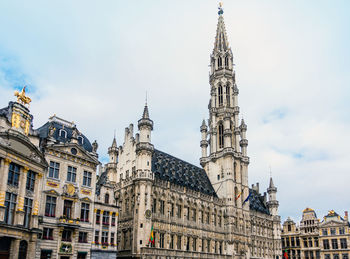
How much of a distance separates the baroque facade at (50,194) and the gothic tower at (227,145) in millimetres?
35235

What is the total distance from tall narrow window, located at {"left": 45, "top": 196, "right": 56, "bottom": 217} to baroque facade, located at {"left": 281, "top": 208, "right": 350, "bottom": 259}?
72312mm

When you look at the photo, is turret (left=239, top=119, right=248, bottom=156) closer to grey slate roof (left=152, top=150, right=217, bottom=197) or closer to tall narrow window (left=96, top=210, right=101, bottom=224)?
grey slate roof (left=152, top=150, right=217, bottom=197)

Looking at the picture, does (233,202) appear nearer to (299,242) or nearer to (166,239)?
(166,239)

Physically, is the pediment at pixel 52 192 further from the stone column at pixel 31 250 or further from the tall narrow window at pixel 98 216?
the tall narrow window at pixel 98 216

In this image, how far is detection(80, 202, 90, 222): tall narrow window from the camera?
50266 millimetres

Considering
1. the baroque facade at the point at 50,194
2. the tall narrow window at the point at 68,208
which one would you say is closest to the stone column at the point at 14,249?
the baroque facade at the point at 50,194

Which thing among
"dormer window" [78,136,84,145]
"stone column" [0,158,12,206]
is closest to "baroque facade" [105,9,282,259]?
"dormer window" [78,136,84,145]

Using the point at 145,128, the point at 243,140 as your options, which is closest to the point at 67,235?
the point at 145,128

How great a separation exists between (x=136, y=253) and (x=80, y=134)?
22.1 meters

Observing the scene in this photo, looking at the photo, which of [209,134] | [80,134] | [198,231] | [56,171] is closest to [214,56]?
[209,134]

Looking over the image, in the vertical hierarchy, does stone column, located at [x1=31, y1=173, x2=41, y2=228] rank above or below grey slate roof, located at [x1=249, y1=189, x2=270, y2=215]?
below

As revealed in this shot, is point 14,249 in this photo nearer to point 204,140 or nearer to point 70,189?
point 70,189

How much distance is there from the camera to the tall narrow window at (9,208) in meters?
40.6

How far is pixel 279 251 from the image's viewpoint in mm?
98875
